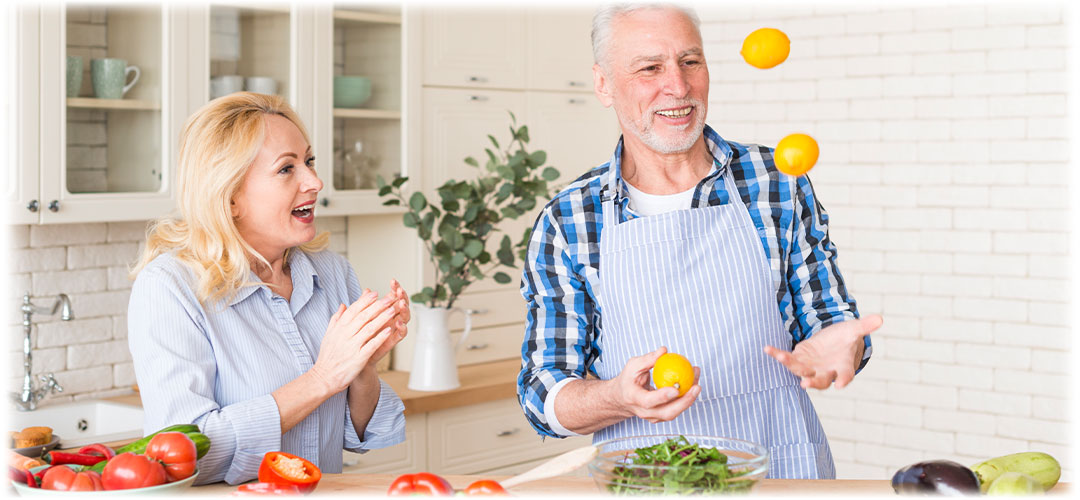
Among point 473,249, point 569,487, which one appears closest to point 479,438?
point 473,249

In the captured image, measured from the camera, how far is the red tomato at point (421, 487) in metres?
1.64

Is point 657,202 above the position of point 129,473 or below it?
above

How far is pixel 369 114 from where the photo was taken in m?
3.91

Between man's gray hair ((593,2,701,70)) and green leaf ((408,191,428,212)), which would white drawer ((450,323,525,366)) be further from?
man's gray hair ((593,2,701,70))

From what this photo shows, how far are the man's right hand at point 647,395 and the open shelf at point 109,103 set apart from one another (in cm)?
197

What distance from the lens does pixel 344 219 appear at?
14.1ft

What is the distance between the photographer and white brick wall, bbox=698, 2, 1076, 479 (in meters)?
4.09

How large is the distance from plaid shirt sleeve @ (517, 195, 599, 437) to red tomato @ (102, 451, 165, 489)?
2.52 ft

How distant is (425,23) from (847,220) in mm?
1901

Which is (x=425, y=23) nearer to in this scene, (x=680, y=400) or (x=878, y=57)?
(x=878, y=57)

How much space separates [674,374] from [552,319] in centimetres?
44

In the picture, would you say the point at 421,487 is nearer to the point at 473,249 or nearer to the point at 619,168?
the point at 619,168

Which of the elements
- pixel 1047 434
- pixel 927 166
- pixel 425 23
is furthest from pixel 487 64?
pixel 1047 434

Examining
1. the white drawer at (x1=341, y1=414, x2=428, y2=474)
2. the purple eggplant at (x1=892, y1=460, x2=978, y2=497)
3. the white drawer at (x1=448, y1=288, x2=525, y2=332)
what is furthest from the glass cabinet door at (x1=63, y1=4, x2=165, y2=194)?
the purple eggplant at (x1=892, y1=460, x2=978, y2=497)
